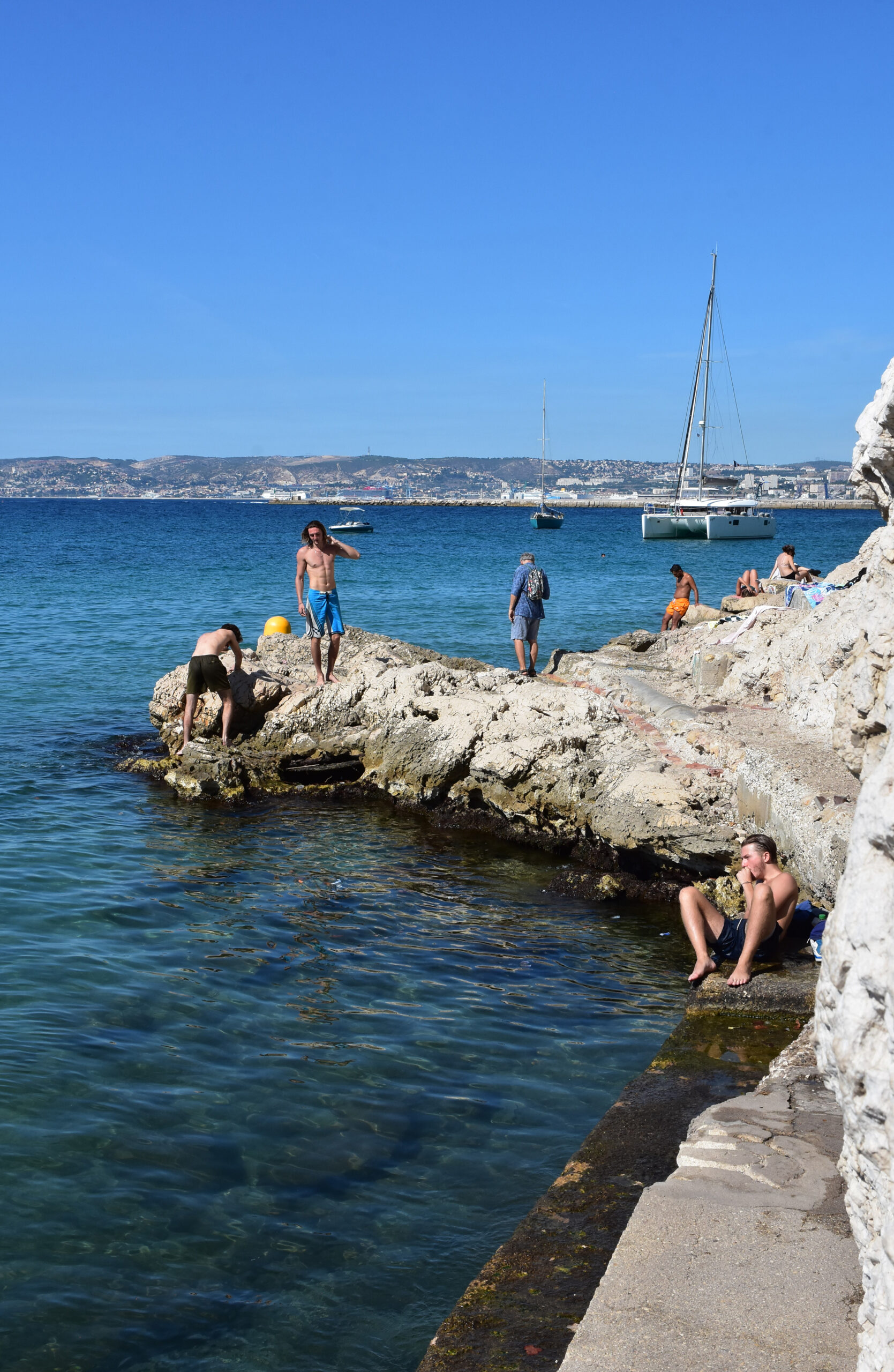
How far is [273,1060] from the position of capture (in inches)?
244

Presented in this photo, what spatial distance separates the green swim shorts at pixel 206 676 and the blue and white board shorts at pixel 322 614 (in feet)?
3.71

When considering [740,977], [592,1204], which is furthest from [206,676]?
[592,1204]

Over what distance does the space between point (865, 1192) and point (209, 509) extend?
483ft

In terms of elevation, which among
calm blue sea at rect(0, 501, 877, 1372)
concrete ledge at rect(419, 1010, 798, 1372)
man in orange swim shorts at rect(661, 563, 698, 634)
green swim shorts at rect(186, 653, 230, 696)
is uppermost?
man in orange swim shorts at rect(661, 563, 698, 634)

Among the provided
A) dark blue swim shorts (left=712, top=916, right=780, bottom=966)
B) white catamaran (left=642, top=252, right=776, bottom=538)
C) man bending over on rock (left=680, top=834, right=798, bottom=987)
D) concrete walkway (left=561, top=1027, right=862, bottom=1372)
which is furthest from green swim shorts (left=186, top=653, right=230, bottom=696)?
white catamaran (left=642, top=252, right=776, bottom=538)

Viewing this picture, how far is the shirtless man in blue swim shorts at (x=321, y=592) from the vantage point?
40.4 ft

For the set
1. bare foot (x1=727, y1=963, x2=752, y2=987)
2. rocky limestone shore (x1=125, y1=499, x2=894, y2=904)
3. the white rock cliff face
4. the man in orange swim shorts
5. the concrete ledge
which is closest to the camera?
the white rock cliff face

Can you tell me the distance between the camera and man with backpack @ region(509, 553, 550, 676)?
1425cm

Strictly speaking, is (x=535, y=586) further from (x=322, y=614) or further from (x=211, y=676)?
(x=211, y=676)

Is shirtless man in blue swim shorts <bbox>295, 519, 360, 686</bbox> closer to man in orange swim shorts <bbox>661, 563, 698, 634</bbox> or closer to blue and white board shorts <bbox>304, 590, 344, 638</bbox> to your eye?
blue and white board shorts <bbox>304, 590, 344, 638</bbox>

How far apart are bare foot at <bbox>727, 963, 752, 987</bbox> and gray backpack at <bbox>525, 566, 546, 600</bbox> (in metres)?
8.13

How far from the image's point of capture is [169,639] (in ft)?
75.4

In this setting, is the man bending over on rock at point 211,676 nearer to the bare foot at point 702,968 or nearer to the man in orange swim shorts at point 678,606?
the bare foot at point 702,968

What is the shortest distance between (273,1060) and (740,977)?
270cm
